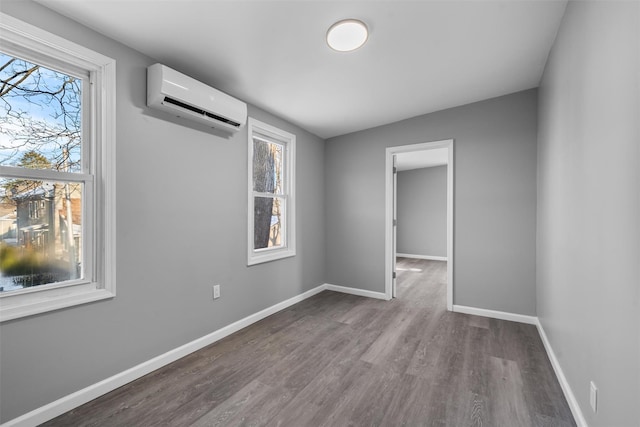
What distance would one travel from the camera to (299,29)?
1969 millimetres

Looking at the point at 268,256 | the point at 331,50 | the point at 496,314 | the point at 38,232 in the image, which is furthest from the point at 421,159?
the point at 38,232

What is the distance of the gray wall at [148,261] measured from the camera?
63.4 inches

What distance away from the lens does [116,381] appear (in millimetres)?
1929

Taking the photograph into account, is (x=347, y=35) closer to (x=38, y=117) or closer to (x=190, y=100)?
(x=190, y=100)

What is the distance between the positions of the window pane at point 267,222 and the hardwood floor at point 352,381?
88 centimetres

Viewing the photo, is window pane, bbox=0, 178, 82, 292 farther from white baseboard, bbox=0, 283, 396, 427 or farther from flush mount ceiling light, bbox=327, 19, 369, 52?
flush mount ceiling light, bbox=327, 19, 369, 52

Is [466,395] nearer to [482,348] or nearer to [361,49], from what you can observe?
[482,348]

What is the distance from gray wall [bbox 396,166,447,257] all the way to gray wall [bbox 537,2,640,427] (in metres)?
5.25

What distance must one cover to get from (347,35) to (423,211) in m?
6.34

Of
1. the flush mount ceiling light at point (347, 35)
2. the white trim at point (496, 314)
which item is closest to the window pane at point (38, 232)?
the flush mount ceiling light at point (347, 35)

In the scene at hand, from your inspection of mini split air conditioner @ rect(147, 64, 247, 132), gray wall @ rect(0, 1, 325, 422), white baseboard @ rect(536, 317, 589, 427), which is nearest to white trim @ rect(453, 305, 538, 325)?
white baseboard @ rect(536, 317, 589, 427)

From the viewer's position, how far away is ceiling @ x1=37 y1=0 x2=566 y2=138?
1772 millimetres

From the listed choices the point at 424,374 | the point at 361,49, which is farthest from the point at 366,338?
the point at 361,49

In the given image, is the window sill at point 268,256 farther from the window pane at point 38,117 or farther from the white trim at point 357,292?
the window pane at point 38,117
